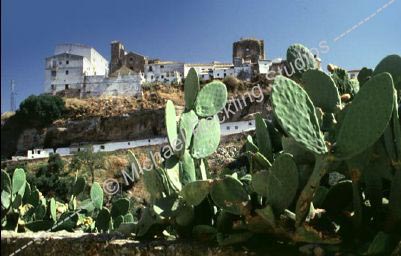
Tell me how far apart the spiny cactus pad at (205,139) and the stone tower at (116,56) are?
54359mm

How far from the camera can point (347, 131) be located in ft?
7.75

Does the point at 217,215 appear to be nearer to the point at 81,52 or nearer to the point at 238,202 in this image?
the point at 238,202

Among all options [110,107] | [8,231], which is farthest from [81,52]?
[8,231]

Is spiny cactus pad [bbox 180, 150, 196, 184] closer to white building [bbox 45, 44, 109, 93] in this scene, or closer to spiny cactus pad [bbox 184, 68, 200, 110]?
spiny cactus pad [bbox 184, 68, 200, 110]

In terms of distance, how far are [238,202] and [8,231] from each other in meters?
2.41

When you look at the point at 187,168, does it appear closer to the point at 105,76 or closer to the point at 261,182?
the point at 261,182

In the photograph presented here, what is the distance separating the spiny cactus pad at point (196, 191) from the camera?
2.86 metres

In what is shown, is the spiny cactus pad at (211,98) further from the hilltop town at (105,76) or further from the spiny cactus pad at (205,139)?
the hilltop town at (105,76)

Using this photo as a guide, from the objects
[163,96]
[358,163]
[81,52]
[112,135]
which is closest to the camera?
[358,163]

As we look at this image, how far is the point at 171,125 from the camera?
337 cm

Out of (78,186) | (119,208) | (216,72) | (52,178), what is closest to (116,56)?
(216,72)

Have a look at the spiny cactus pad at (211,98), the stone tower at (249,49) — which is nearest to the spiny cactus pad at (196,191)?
the spiny cactus pad at (211,98)

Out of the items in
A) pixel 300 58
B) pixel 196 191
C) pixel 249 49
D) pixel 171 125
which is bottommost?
pixel 196 191

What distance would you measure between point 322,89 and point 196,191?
0.96 metres
